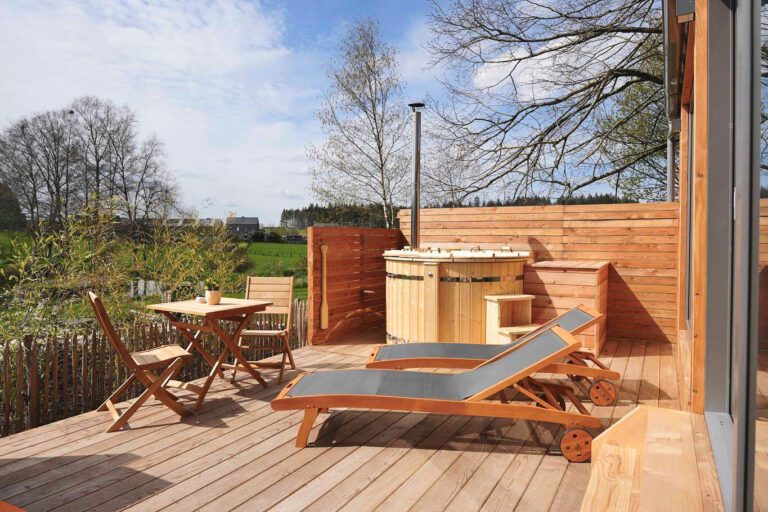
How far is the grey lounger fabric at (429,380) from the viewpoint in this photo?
10.3ft

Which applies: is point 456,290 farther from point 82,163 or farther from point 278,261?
point 82,163

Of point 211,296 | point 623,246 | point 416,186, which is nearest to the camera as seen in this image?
point 211,296

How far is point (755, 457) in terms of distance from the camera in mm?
1159

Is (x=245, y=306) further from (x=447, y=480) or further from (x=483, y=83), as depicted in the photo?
(x=483, y=83)

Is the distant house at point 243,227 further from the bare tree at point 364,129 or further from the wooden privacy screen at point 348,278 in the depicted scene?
the bare tree at point 364,129

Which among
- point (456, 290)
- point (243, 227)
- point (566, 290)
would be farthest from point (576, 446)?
point (243, 227)

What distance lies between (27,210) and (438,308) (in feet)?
28.7

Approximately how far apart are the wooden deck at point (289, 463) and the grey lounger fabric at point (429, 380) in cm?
35

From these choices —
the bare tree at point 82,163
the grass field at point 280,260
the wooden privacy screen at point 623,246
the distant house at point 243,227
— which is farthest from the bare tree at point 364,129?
the wooden privacy screen at point 623,246

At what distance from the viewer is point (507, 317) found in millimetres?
5598

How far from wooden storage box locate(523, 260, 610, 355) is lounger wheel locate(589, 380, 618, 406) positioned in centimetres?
165

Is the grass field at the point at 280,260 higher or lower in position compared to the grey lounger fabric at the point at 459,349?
higher

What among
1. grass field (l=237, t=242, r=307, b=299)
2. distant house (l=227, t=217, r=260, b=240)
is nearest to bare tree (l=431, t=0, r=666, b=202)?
grass field (l=237, t=242, r=307, b=299)

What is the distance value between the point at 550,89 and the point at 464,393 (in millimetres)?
9329
